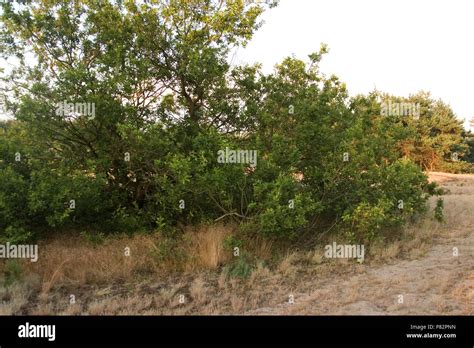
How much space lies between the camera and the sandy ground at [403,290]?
214 inches

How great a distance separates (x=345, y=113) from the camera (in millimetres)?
9961

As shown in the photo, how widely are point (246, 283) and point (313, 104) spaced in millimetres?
4568

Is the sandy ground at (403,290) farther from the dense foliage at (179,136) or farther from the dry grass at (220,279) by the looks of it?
the dense foliage at (179,136)

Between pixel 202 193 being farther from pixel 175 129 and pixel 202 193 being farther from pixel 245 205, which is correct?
pixel 175 129

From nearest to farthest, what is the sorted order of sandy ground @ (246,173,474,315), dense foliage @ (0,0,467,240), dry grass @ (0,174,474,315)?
sandy ground @ (246,173,474,315) < dry grass @ (0,174,474,315) < dense foliage @ (0,0,467,240)

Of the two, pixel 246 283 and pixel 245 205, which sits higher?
pixel 245 205

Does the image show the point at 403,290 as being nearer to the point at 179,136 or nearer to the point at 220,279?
the point at 220,279

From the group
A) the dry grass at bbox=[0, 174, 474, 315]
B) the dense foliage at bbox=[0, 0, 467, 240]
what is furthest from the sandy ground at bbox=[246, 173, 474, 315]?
the dense foliage at bbox=[0, 0, 467, 240]

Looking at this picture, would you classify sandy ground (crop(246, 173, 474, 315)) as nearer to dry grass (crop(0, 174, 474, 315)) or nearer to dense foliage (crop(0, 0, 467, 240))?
dry grass (crop(0, 174, 474, 315))

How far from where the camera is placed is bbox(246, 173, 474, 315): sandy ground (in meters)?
5.43

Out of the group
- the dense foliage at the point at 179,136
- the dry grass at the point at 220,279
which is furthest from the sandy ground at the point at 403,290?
the dense foliage at the point at 179,136

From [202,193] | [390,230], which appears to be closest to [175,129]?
[202,193]
